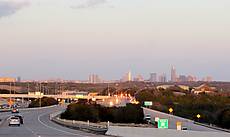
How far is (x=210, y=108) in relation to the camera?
147750 mm

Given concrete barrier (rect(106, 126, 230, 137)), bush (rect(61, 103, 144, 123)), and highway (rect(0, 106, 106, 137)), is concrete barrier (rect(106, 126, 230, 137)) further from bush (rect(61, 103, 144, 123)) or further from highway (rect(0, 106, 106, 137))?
bush (rect(61, 103, 144, 123))

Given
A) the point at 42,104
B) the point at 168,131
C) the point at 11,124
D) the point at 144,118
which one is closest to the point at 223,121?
the point at 144,118

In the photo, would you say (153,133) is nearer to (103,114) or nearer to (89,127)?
(89,127)

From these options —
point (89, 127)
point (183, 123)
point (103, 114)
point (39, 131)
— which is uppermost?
point (39, 131)

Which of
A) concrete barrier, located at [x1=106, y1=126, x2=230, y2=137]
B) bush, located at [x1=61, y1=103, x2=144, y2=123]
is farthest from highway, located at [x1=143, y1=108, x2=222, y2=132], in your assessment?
concrete barrier, located at [x1=106, y1=126, x2=230, y2=137]

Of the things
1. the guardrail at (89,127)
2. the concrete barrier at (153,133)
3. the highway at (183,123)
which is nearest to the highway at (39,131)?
the guardrail at (89,127)

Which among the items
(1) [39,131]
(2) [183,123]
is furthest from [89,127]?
(2) [183,123]

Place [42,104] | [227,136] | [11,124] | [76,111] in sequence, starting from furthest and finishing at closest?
[42,104]
[76,111]
[11,124]
[227,136]

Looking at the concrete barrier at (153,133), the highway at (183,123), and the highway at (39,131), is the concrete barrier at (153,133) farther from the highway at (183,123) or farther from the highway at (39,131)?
the highway at (183,123)

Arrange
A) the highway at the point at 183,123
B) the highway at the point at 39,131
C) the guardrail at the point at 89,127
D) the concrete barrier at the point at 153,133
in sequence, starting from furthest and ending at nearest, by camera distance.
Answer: the highway at the point at 183,123, the guardrail at the point at 89,127, the highway at the point at 39,131, the concrete barrier at the point at 153,133

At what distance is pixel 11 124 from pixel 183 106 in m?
98.1

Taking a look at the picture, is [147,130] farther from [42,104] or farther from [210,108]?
[42,104]

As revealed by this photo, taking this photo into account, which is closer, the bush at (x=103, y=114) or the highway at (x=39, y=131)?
the highway at (x=39, y=131)

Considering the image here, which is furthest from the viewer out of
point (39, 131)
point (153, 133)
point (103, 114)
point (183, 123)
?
point (103, 114)
